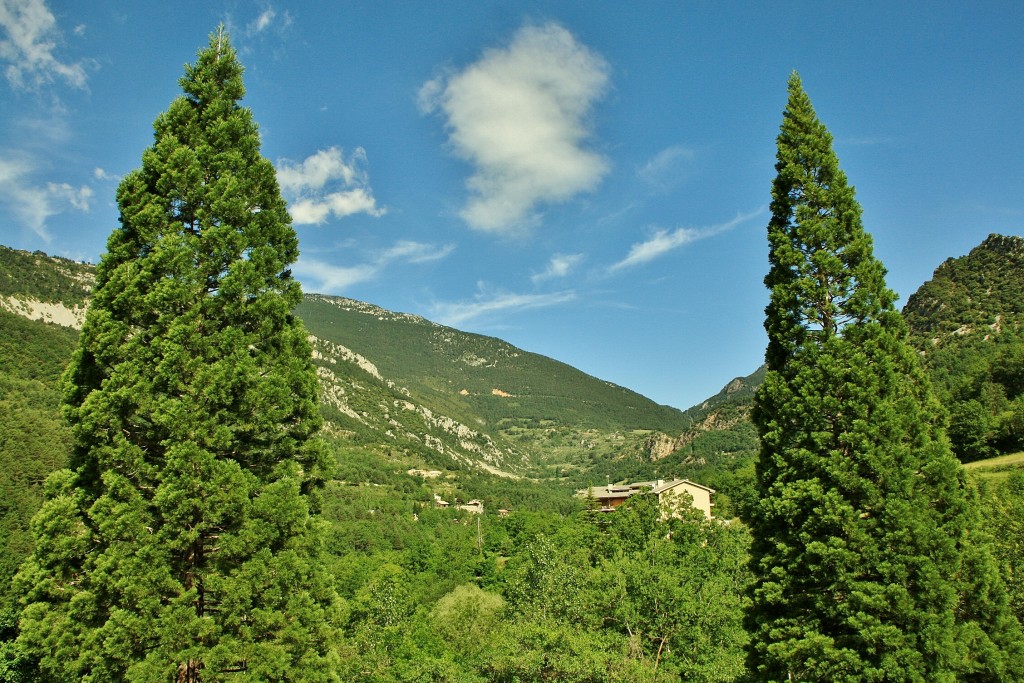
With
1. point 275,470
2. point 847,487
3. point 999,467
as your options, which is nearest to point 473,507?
point 999,467

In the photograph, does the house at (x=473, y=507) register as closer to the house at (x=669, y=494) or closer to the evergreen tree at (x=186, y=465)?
the house at (x=669, y=494)

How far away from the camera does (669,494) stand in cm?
4738

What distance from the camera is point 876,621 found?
8.83m

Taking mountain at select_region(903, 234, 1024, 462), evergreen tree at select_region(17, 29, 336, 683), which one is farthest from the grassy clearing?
evergreen tree at select_region(17, 29, 336, 683)

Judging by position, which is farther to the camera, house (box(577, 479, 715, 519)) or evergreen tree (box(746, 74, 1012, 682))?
house (box(577, 479, 715, 519))

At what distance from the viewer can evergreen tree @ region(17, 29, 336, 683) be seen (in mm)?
8367

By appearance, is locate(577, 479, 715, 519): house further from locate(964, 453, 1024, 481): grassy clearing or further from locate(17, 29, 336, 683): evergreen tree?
locate(17, 29, 336, 683): evergreen tree

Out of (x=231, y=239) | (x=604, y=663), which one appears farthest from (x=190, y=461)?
(x=604, y=663)

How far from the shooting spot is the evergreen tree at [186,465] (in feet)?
27.5

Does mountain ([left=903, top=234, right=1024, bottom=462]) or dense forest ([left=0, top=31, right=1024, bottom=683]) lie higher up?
mountain ([left=903, top=234, right=1024, bottom=462])

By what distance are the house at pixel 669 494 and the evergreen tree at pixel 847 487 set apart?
34.7m

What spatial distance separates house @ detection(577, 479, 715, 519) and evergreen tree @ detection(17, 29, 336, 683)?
127 feet

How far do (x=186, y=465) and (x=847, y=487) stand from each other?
10.5 m

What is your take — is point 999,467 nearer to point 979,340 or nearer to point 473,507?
point 979,340
